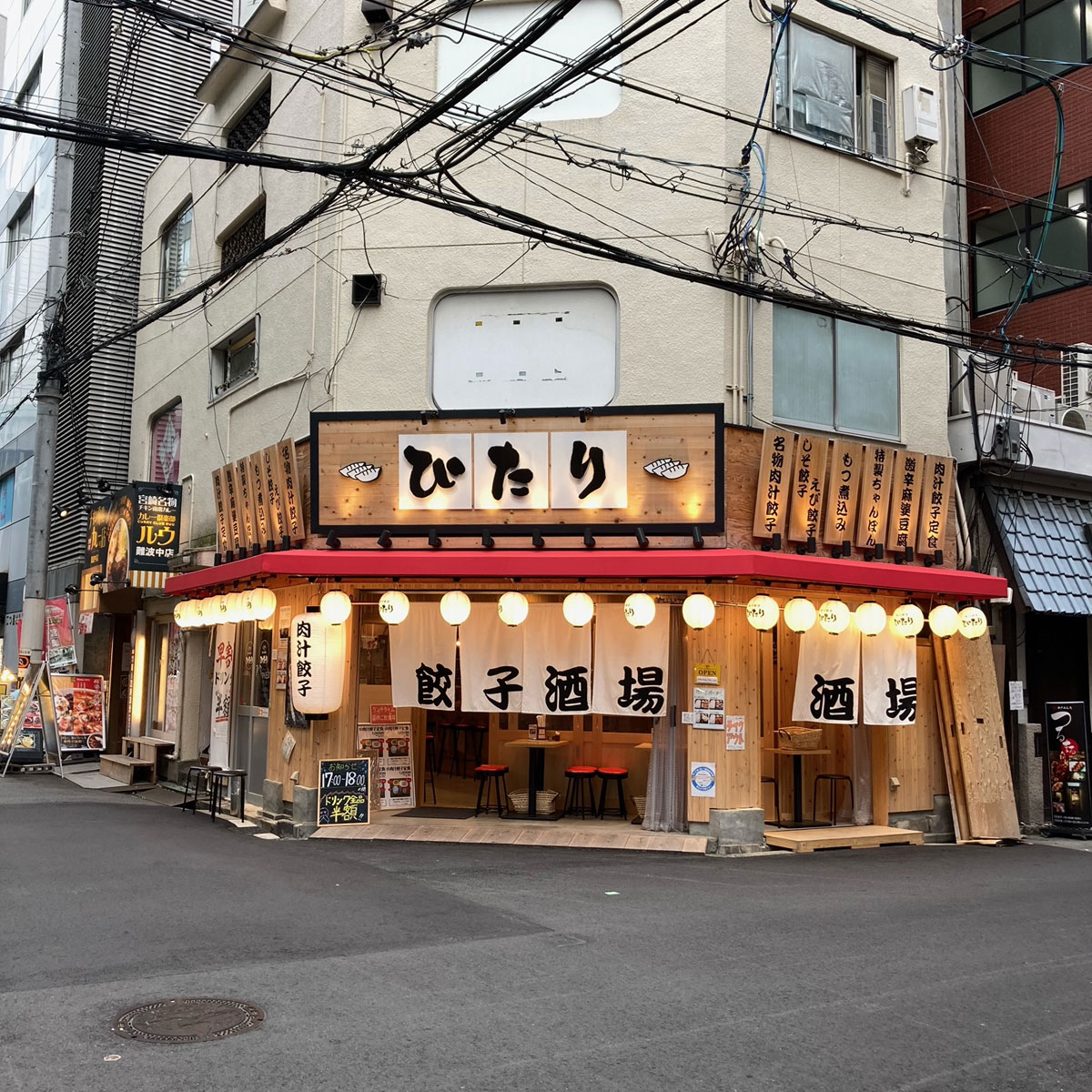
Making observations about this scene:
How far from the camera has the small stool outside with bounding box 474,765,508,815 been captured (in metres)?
15.7

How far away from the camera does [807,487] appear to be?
47.0 ft

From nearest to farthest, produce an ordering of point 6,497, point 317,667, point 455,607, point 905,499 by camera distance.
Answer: point 455,607 → point 317,667 → point 905,499 → point 6,497

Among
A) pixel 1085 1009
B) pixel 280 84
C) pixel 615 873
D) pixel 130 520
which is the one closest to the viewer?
pixel 1085 1009

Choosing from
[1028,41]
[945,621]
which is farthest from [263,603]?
[1028,41]

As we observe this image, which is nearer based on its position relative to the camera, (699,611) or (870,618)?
(699,611)

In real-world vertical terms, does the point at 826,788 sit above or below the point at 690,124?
below

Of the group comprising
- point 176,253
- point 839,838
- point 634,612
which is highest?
point 176,253

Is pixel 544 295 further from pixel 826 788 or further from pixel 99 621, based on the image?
pixel 99 621

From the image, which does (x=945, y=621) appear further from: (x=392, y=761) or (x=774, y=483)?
(x=392, y=761)

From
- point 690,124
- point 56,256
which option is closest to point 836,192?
point 690,124

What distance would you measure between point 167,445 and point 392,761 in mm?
10888

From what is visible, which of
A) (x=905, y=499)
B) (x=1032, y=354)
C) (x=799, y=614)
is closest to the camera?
(x=799, y=614)

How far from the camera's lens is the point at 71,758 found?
22625 millimetres

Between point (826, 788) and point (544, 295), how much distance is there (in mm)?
8566
